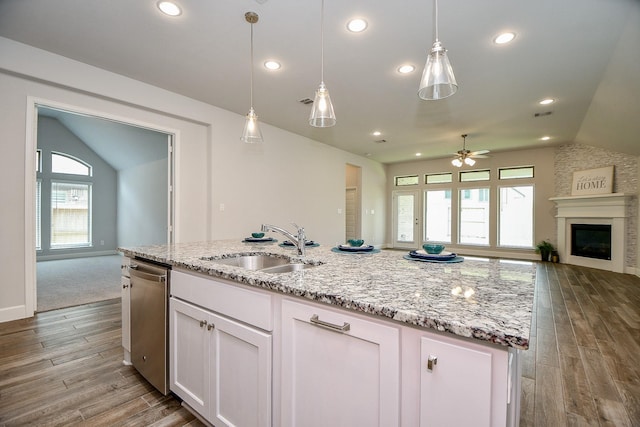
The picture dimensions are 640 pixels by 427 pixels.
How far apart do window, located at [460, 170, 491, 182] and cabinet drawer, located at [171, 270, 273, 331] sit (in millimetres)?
8212

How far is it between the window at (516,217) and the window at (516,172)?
29 cm

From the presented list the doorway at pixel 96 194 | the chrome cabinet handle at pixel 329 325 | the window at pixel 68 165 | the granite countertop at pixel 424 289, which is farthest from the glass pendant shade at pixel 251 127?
the window at pixel 68 165

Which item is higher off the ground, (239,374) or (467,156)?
(467,156)

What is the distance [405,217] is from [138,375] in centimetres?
834

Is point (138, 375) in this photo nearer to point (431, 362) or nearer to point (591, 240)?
point (431, 362)

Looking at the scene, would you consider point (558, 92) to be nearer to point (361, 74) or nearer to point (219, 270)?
point (361, 74)

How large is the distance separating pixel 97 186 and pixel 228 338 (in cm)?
894

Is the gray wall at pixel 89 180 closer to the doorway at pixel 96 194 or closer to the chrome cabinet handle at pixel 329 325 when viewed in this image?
the doorway at pixel 96 194

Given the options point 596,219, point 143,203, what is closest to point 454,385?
point 596,219

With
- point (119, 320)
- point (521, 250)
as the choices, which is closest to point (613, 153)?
point (521, 250)

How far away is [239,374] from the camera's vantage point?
1330 mm

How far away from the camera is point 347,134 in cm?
594

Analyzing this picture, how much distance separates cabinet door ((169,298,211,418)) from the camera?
1.50 meters

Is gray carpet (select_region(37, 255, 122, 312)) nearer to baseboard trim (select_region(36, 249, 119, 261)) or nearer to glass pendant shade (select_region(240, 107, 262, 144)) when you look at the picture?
baseboard trim (select_region(36, 249, 119, 261))
